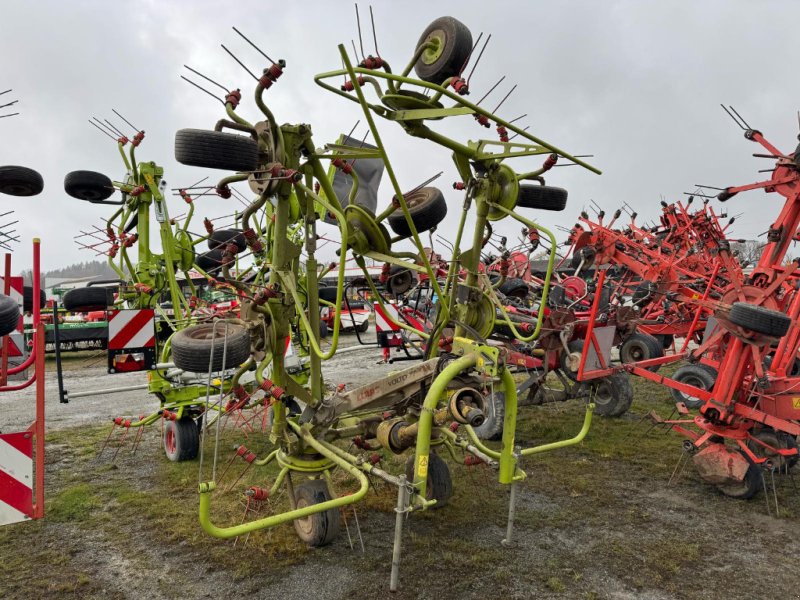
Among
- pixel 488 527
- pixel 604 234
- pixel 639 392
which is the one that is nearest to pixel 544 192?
pixel 488 527

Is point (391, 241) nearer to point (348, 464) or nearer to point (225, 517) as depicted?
point (348, 464)

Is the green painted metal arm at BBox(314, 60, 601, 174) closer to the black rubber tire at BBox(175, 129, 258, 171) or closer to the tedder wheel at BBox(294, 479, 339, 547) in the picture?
the black rubber tire at BBox(175, 129, 258, 171)

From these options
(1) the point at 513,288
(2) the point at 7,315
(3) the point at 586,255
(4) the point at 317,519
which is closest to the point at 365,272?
(4) the point at 317,519

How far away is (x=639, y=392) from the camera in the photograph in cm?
897

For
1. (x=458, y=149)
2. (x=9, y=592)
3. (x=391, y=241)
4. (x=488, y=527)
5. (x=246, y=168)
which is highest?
(x=458, y=149)

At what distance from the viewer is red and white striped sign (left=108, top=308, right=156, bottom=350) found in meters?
5.40

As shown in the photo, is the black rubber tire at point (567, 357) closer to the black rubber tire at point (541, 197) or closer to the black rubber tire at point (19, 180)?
the black rubber tire at point (541, 197)

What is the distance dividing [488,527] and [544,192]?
2.68m

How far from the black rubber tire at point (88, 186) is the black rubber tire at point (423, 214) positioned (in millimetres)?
3840

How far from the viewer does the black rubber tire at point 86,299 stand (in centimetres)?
675

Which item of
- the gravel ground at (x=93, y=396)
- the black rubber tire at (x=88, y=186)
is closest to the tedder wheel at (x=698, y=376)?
the gravel ground at (x=93, y=396)

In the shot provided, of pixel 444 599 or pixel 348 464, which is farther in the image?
pixel 348 464

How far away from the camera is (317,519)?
3.64 meters

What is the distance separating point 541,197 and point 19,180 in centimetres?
376
